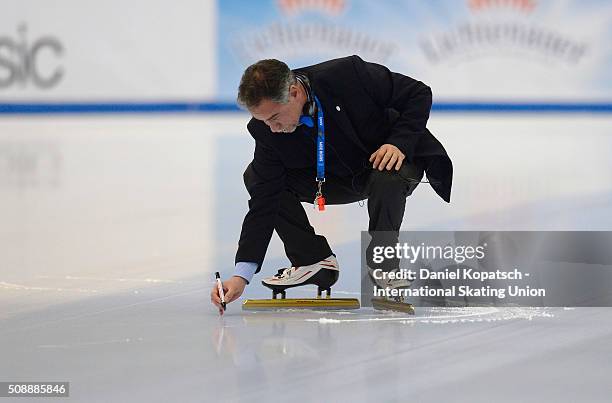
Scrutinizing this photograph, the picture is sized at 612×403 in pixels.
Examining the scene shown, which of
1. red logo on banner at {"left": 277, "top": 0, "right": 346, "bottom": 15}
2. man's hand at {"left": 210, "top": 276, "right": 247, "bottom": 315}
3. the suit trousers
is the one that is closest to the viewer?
man's hand at {"left": 210, "top": 276, "right": 247, "bottom": 315}

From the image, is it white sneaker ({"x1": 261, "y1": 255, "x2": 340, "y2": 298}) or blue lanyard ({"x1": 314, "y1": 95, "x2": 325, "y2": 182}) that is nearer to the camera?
blue lanyard ({"x1": 314, "y1": 95, "x2": 325, "y2": 182})

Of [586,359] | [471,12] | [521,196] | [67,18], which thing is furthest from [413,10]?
[586,359]

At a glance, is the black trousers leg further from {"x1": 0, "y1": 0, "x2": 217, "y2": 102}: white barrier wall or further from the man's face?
{"x1": 0, "y1": 0, "x2": 217, "y2": 102}: white barrier wall

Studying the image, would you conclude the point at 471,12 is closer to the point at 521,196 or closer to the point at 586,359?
the point at 521,196

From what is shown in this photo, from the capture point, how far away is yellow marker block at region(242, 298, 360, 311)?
9.07 ft

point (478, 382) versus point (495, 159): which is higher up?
point (495, 159)

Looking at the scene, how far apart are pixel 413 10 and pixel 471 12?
51cm

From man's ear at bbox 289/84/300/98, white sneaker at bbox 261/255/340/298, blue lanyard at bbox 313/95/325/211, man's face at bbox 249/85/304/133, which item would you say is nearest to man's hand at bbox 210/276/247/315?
white sneaker at bbox 261/255/340/298

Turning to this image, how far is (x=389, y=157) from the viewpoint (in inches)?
107

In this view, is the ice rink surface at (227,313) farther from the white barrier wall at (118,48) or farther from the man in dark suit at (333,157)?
the white barrier wall at (118,48)

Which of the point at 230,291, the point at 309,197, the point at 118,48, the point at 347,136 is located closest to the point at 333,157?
the point at 347,136

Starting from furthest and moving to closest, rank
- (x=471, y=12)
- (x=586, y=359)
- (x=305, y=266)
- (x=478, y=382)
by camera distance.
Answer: (x=471, y=12)
(x=305, y=266)
(x=586, y=359)
(x=478, y=382)

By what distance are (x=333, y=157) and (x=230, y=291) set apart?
0.44 metres

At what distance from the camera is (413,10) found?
9836 millimetres
